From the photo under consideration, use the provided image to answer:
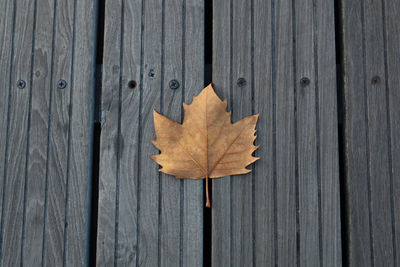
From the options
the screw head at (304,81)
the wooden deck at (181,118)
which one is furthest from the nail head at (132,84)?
the screw head at (304,81)

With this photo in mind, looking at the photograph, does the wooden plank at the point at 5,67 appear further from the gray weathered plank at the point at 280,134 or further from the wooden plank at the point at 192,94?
the gray weathered plank at the point at 280,134

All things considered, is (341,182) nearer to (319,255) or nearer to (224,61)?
(319,255)

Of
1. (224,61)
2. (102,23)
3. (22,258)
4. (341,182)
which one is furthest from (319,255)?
(102,23)

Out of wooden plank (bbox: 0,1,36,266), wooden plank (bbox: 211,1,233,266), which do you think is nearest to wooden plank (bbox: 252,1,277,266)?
wooden plank (bbox: 211,1,233,266)

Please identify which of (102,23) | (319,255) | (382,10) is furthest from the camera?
(102,23)

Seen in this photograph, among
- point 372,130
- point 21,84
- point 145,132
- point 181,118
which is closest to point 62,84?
point 21,84

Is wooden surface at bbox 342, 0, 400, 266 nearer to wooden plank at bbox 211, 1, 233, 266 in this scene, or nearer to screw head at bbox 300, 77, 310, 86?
screw head at bbox 300, 77, 310, 86
